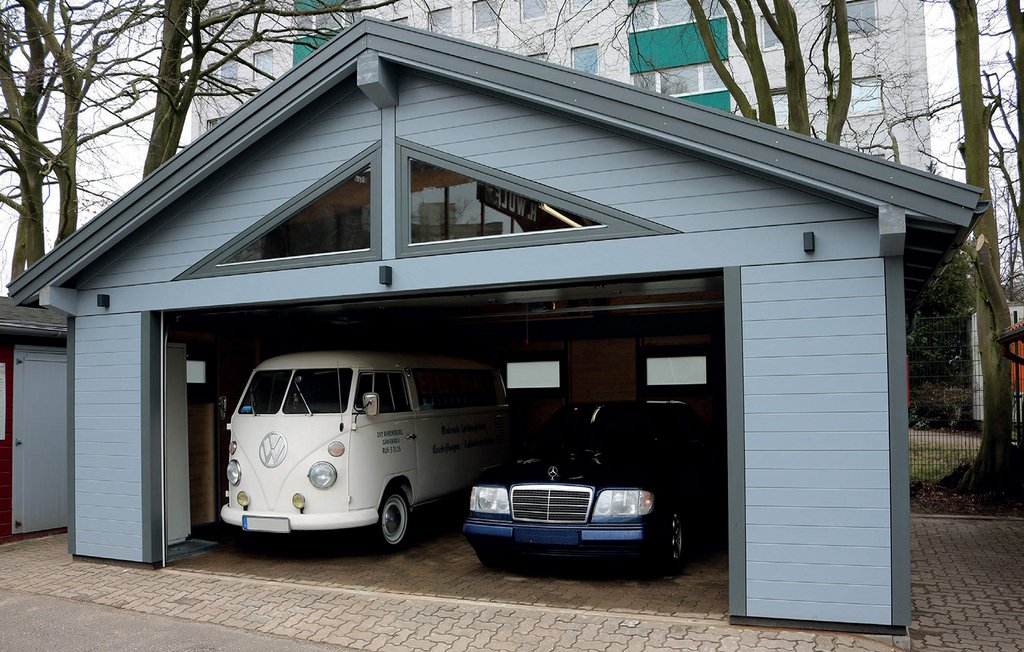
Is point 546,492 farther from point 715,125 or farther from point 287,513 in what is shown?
point 715,125

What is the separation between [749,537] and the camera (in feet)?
21.0

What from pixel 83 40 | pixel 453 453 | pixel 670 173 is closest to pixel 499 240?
pixel 670 173

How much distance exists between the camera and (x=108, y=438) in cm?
906

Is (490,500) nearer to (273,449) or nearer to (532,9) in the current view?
(273,449)

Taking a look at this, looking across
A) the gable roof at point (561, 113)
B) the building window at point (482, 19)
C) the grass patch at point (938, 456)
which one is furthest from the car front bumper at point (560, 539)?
the building window at point (482, 19)

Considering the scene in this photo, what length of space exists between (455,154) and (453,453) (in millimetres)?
4657

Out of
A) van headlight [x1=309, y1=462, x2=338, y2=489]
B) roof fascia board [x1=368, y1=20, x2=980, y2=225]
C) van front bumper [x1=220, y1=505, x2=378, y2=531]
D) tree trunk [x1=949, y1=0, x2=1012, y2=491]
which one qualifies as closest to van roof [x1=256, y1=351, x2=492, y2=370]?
van headlight [x1=309, y1=462, x2=338, y2=489]

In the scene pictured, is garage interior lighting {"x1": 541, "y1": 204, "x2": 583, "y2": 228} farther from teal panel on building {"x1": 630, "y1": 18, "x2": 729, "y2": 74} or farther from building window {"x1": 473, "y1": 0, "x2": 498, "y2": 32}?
building window {"x1": 473, "y1": 0, "x2": 498, "y2": 32}

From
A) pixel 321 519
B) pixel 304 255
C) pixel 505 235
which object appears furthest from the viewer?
pixel 321 519

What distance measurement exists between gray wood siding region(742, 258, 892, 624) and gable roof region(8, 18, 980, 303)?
2.11 ft

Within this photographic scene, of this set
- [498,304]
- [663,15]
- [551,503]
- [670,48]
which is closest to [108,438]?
[498,304]

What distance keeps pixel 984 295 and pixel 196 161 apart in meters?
11.7

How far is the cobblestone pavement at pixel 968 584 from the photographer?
248 inches

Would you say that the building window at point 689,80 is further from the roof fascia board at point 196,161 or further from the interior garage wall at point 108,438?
the interior garage wall at point 108,438
